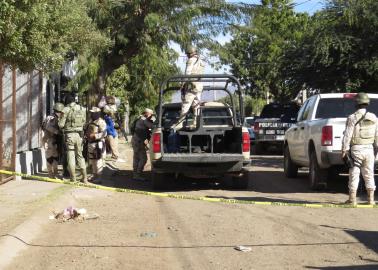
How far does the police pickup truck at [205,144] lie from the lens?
1157 centimetres

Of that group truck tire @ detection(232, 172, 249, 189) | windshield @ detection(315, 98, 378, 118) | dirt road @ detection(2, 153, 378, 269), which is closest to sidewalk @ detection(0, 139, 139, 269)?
dirt road @ detection(2, 153, 378, 269)

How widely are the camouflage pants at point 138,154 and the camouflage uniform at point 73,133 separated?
2.21 m

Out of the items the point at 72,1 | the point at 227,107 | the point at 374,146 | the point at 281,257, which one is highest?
the point at 72,1

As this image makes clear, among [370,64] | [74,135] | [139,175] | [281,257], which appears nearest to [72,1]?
[74,135]

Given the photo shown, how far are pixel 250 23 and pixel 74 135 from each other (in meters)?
5.32

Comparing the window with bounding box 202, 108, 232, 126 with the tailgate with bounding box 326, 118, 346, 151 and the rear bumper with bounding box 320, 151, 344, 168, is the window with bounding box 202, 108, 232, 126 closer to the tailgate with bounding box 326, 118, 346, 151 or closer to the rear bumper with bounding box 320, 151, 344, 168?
the rear bumper with bounding box 320, 151, 344, 168

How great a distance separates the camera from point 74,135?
1202cm

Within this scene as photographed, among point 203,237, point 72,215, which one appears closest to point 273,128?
point 72,215

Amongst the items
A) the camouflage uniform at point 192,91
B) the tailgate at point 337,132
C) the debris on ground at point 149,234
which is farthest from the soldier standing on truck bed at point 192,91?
the debris on ground at point 149,234

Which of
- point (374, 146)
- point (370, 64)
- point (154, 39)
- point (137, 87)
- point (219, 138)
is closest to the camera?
point (374, 146)

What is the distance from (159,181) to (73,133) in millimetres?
1964

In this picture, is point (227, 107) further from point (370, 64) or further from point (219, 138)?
point (370, 64)

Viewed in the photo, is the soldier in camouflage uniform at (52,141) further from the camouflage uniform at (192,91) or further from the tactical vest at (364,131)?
the tactical vest at (364,131)

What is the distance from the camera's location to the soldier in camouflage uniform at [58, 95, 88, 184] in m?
11.9
